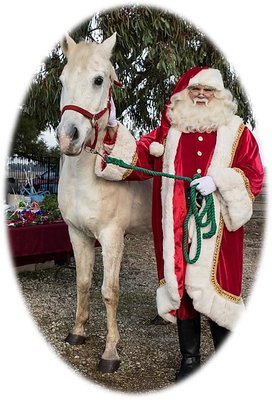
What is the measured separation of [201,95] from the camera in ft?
8.80

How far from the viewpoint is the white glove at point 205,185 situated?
2475 mm

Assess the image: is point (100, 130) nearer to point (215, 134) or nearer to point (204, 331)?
point (215, 134)

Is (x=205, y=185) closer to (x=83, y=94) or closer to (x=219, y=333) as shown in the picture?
(x=83, y=94)

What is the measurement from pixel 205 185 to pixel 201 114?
45cm

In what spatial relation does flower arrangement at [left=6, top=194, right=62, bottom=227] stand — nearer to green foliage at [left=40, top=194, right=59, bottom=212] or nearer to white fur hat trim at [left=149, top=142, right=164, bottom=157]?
green foliage at [left=40, top=194, right=59, bottom=212]

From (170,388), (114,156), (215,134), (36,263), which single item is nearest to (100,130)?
(114,156)

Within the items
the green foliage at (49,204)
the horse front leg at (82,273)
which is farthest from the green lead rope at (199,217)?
the green foliage at (49,204)

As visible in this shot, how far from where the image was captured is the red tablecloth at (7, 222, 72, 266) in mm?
4422

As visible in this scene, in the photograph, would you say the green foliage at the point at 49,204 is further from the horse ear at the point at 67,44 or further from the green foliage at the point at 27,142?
the green foliage at the point at 27,142

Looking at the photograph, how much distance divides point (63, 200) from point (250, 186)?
121 centimetres

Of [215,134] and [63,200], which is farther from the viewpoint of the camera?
[63,200]

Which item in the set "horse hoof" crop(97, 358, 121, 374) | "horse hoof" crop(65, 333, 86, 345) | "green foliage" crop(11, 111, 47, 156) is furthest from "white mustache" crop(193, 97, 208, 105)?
"green foliage" crop(11, 111, 47, 156)

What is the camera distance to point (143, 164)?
9.25ft

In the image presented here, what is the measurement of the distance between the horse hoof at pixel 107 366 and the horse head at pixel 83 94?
4.50 feet
